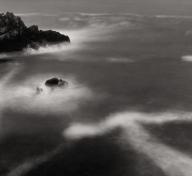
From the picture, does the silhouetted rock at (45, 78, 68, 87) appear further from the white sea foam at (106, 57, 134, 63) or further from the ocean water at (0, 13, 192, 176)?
the white sea foam at (106, 57, 134, 63)

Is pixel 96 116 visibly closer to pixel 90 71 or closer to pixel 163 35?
pixel 90 71

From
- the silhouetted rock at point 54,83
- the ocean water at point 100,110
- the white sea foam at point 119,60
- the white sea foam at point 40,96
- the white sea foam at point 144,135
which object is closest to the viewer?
the white sea foam at point 144,135

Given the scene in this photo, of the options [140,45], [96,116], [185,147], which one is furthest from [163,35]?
[185,147]

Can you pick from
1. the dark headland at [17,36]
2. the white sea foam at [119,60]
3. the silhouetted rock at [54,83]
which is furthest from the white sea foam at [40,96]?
the dark headland at [17,36]

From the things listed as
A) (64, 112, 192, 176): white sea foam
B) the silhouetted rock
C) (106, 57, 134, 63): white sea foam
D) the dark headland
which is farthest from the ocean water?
the silhouetted rock

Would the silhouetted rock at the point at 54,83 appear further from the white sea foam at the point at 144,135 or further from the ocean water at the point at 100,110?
the white sea foam at the point at 144,135

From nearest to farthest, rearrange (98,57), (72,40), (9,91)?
(9,91), (98,57), (72,40)
